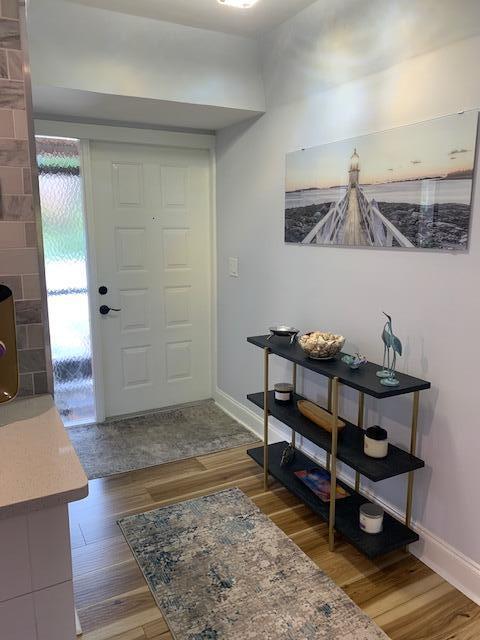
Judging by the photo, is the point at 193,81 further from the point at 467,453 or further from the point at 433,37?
the point at 467,453

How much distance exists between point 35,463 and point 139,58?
233 cm

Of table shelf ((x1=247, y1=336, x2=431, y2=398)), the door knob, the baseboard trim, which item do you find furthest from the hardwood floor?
the door knob

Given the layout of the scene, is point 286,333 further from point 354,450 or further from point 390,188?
point 390,188

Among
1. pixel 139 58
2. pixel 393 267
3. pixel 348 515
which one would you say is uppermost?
pixel 139 58

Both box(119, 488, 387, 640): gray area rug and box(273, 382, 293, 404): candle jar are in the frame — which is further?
box(273, 382, 293, 404): candle jar

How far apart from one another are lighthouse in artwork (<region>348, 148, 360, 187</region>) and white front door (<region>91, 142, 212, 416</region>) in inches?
66.0

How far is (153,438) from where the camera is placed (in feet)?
11.1

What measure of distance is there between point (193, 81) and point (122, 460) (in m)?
2.32

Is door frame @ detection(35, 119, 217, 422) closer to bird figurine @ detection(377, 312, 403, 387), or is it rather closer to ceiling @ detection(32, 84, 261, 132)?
ceiling @ detection(32, 84, 261, 132)

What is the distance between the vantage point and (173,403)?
13.0 feet

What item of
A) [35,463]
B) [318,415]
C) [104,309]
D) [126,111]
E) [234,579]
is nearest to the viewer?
[35,463]

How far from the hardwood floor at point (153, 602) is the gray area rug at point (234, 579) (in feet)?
0.20

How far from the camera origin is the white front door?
3482 millimetres

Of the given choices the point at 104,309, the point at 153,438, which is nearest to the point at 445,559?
the point at 153,438
